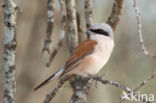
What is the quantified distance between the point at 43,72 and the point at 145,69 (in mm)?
1879

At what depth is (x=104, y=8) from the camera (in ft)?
23.3

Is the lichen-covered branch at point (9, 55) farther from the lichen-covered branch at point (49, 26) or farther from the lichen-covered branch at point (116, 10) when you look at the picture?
the lichen-covered branch at point (116, 10)

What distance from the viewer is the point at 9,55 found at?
321 centimetres

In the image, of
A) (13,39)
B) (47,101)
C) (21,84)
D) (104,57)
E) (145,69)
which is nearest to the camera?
(13,39)

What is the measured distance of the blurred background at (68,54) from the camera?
609 cm

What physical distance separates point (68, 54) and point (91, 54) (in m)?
2.27

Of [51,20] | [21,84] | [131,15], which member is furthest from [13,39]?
[131,15]

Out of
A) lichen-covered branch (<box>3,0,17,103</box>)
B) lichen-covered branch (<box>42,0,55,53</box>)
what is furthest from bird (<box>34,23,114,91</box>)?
lichen-covered branch (<box>3,0,17,103</box>)

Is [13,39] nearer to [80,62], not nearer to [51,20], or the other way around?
[51,20]

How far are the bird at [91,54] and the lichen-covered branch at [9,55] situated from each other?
84cm

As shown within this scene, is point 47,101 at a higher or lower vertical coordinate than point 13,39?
lower

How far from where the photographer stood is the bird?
4.03m

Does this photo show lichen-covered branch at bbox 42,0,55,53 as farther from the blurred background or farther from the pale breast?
the blurred background

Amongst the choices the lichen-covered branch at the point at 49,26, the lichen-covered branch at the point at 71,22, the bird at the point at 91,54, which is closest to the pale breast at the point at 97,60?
the bird at the point at 91,54
